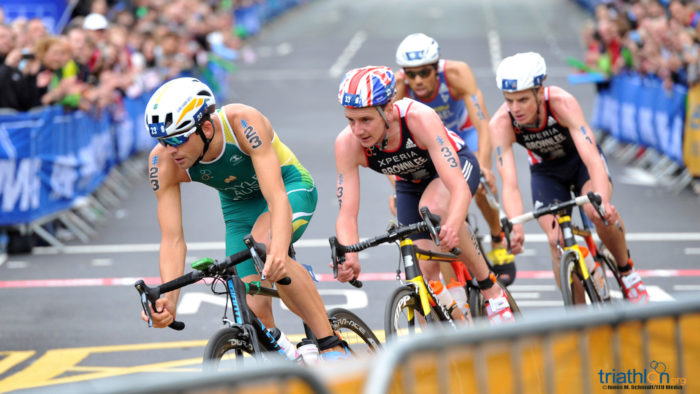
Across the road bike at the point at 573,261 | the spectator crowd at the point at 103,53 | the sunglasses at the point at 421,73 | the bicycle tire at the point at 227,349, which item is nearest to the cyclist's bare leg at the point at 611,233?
the road bike at the point at 573,261

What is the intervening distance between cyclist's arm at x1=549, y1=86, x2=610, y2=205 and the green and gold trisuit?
1.94 meters

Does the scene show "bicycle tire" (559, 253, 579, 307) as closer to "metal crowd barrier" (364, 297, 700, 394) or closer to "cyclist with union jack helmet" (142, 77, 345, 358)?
"cyclist with union jack helmet" (142, 77, 345, 358)

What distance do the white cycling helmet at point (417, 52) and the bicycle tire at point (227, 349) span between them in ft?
10.6

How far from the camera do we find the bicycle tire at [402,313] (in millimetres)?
5371

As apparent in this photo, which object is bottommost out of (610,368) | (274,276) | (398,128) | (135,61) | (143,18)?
(610,368)

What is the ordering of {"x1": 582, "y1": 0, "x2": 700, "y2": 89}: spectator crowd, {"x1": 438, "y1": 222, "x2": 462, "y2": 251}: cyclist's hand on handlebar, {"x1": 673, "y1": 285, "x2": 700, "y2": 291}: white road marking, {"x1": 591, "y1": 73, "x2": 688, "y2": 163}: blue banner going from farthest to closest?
{"x1": 591, "y1": 73, "x2": 688, "y2": 163}: blue banner < {"x1": 582, "y1": 0, "x2": 700, "y2": 89}: spectator crowd < {"x1": 673, "y1": 285, "x2": 700, "y2": 291}: white road marking < {"x1": 438, "y1": 222, "x2": 462, "y2": 251}: cyclist's hand on handlebar

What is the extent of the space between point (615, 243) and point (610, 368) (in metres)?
3.78

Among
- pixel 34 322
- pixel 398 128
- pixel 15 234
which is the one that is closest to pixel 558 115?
pixel 398 128

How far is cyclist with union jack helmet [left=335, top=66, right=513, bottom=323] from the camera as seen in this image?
5.54 m

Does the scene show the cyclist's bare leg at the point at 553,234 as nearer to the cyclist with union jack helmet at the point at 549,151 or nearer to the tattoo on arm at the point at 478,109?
the cyclist with union jack helmet at the point at 549,151

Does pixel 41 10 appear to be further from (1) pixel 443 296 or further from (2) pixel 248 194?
(1) pixel 443 296

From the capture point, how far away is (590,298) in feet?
21.4

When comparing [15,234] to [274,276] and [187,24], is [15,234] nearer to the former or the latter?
[274,276]

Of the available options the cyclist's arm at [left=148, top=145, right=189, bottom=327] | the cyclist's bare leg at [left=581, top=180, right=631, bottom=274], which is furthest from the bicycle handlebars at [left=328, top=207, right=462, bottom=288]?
the cyclist's bare leg at [left=581, top=180, right=631, bottom=274]
